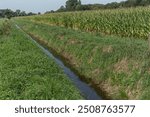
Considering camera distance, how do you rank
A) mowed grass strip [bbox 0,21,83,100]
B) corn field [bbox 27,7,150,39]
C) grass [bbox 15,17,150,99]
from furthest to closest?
corn field [bbox 27,7,150,39], grass [bbox 15,17,150,99], mowed grass strip [bbox 0,21,83,100]

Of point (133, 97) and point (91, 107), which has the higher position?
point (91, 107)

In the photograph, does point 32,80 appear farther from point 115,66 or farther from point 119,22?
point 119,22

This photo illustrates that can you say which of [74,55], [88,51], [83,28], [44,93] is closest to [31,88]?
[44,93]

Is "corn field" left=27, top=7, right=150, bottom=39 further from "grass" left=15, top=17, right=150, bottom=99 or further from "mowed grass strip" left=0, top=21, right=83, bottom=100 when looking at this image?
"mowed grass strip" left=0, top=21, right=83, bottom=100

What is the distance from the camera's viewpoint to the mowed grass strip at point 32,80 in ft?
33.9

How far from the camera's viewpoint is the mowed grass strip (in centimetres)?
1034

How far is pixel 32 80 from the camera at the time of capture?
466 inches

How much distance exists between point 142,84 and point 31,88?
3524 millimetres

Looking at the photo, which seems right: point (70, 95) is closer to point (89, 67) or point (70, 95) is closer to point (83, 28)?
point (89, 67)

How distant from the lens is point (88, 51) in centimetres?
1783

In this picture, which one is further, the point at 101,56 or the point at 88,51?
the point at 88,51

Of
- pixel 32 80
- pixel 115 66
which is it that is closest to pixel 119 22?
pixel 115 66

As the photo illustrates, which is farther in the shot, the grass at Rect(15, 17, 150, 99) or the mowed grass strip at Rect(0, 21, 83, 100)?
the grass at Rect(15, 17, 150, 99)

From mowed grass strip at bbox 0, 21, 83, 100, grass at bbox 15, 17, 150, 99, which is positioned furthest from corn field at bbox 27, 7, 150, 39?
mowed grass strip at bbox 0, 21, 83, 100
